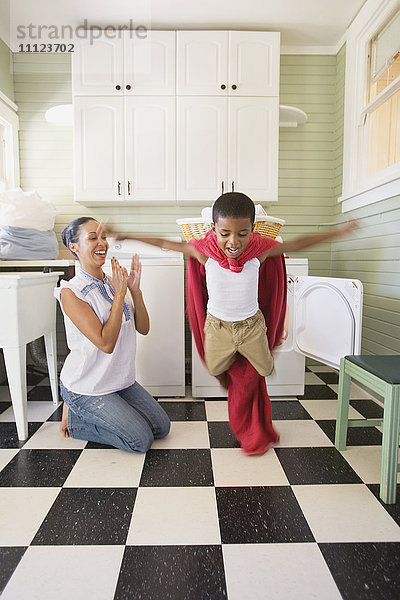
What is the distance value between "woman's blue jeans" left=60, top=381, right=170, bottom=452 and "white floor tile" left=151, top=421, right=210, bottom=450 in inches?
1.8

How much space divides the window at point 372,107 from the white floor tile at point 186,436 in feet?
5.51

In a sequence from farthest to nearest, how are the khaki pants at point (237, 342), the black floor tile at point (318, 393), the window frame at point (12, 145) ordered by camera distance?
the window frame at point (12, 145), the black floor tile at point (318, 393), the khaki pants at point (237, 342)

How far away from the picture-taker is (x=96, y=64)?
2916 millimetres

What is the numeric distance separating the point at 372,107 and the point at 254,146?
0.81m

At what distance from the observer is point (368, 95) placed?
9.32ft

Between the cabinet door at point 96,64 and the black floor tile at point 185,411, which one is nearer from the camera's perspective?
the black floor tile at point 185,411

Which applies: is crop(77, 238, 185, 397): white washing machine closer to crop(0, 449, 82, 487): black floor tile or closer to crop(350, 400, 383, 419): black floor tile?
crop(0, 449, 82, 487): black floor tile

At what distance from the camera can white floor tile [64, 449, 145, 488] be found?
1620mm

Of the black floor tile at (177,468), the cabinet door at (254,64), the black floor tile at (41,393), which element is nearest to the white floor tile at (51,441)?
the black floor tile at (177,468)

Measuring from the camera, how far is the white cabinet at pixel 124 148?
2.95 meters

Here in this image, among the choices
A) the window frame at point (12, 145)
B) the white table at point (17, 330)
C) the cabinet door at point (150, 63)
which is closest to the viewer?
the white table at point (17, 330)

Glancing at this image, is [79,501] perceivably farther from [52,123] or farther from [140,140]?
[52,123]

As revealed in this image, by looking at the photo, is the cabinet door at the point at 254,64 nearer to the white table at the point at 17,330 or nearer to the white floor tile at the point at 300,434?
the white table at the point at 17,330

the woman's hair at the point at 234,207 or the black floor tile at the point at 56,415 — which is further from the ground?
the woman's hair at the point at 234,207
